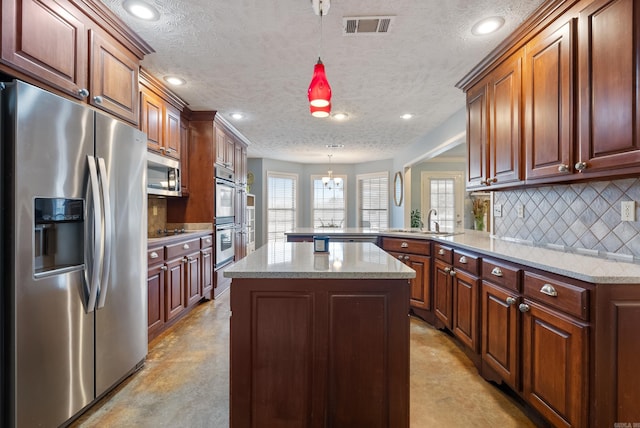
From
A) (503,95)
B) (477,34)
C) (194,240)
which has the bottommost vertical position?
(194,240)

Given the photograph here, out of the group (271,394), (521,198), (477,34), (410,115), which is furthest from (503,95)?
(271,394)

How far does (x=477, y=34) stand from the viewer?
2.21 metres

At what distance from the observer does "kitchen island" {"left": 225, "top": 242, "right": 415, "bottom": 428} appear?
1.43m

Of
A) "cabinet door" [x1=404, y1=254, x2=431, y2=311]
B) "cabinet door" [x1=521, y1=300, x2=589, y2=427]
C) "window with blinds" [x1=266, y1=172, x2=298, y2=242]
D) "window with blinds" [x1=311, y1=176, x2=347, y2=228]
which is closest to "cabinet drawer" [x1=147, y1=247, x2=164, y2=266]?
"cabinet door" [x1=404, y1=254, x2=431, y2=311]

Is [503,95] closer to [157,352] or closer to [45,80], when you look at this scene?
[45,80]

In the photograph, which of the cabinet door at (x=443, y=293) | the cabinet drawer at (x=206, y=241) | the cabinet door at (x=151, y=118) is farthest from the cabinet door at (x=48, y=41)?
the cabinet door at (x=443, y=293)

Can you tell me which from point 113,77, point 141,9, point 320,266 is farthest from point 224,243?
point 320,266

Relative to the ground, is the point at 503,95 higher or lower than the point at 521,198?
higher

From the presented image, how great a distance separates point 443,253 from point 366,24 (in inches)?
78.1

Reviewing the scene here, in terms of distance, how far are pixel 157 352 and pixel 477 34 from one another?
351 cm

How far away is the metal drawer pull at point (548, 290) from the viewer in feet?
4.92

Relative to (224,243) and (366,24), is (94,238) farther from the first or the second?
(224,243)

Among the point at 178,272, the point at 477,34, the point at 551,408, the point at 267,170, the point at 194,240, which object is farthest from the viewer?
the point at 267,170

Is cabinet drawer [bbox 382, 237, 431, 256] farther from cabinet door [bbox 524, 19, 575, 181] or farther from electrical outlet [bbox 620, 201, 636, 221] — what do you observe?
electrical outlet [bbox 620, 201, 636, 221]
